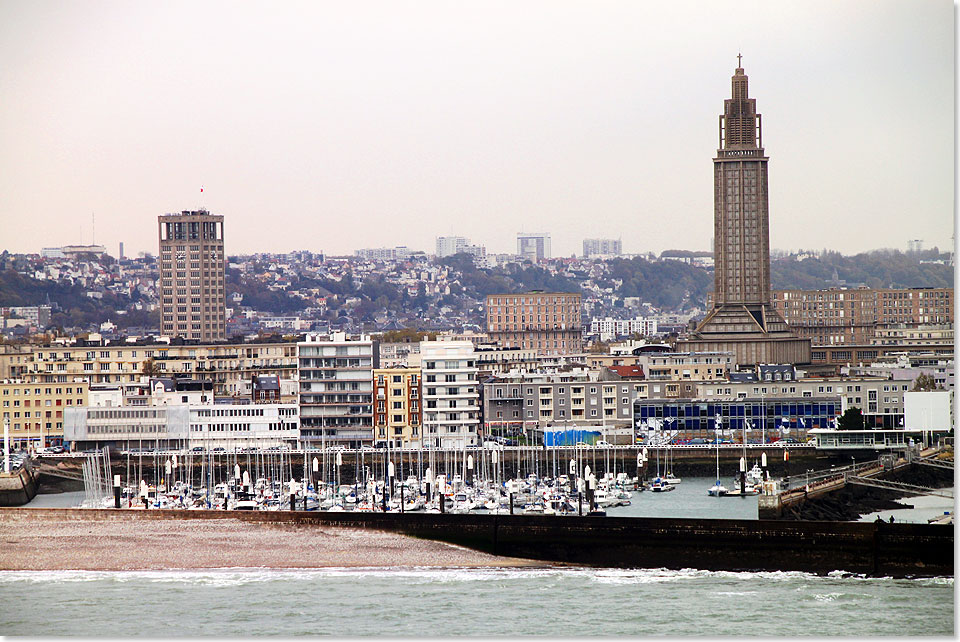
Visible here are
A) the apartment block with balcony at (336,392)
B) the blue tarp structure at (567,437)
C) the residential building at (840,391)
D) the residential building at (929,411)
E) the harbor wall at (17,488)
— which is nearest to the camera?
the harbor wall at (17,488)

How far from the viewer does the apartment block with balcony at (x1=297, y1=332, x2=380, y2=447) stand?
20438 mm

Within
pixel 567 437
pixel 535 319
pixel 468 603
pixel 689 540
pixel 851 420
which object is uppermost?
pixel 535 319

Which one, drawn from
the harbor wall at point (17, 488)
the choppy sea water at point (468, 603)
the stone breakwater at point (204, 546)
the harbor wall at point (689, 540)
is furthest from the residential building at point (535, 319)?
the choppy sea water at point (468, 603)

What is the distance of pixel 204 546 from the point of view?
13.6 meters

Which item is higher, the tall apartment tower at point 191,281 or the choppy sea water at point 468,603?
the tall apartment tower at point 191,281

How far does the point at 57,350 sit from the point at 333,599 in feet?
52.4

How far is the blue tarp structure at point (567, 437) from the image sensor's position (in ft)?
68.5

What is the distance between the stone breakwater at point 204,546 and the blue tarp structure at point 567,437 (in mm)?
7408

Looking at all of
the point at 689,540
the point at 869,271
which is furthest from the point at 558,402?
the point at 869,271

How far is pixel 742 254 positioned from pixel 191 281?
17.4 m

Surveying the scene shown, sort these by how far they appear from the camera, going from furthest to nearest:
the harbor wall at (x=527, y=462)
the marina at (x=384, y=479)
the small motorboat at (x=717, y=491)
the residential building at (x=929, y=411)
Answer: the harbor wall at (x=527, y=462)
the residential building at (x=929, y=411)
the small motorboat at (x=717, y=491)
the marina at (x=384, y=479)

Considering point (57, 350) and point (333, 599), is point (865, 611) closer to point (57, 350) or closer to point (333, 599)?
point (333, 599)

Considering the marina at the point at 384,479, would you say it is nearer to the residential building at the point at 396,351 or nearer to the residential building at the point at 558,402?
the residential building at the point at 558,402

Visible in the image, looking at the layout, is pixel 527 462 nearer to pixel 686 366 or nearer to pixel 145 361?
pixel 686 366
